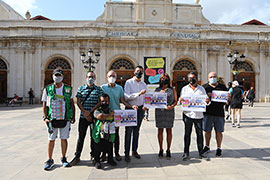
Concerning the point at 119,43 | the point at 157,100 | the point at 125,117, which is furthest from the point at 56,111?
the point at 119,43

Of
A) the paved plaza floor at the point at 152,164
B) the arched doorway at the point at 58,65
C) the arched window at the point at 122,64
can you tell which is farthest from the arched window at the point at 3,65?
the paved plaza floor at the point at 152,164

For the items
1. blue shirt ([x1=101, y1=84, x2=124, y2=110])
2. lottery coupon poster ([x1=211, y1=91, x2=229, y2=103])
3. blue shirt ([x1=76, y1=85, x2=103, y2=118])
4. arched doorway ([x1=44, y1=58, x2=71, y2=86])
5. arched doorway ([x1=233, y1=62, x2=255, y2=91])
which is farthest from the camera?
arched doorway ([x1=233, y1=62, x2=255, y2=91])

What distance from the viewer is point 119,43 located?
23641mm

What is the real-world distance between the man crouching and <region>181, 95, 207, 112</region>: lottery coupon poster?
182 centimetres

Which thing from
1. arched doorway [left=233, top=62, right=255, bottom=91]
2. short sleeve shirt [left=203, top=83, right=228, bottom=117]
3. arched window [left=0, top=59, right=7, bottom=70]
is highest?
arched window [left=0, top=59, right=7, bottom=70]

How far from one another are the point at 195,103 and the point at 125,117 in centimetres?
171

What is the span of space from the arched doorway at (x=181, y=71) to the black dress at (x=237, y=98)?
15805mm

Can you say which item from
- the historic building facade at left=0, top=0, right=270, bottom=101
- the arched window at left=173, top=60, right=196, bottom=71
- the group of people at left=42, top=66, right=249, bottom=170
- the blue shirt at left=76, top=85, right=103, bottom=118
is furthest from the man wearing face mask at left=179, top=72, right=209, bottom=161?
the arched window at left=173, top=60, right=196, bottom=71

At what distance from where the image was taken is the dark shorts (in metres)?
5.01

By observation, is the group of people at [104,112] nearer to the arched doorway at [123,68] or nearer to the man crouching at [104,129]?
the man crouching at [104,129]

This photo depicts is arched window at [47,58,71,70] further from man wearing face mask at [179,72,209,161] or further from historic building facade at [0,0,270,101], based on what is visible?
man wearing face mask at [179,72,209,161]

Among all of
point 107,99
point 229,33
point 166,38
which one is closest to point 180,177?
point 107,99

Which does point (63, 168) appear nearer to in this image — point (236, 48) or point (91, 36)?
point (91, 36)

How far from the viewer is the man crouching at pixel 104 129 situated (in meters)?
4.29
